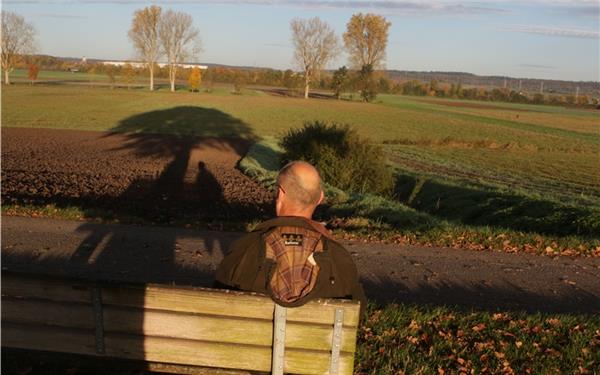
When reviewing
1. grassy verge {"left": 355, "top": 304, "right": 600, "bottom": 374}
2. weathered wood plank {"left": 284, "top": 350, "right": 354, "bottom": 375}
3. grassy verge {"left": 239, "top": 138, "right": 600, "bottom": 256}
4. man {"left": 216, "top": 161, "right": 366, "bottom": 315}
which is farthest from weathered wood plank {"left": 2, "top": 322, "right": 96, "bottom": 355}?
grassy verge {"left": 239, "top": 138, "right": 600, "bottom": 256}

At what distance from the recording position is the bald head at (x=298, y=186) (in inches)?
129

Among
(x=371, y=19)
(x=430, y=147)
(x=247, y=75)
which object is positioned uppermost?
(x=371, y=19)

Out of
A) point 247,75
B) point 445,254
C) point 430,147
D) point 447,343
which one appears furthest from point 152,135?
point 247,75

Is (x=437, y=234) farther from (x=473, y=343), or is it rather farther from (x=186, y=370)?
(x=186, y=370)

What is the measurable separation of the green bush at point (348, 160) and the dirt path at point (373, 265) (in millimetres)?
11562

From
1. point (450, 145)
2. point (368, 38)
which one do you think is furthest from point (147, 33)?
point (450, 145)

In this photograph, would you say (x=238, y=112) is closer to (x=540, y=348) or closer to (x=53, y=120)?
(x=53, y=120)

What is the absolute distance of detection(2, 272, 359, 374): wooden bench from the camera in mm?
3307

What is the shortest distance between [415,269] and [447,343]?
3.40 m

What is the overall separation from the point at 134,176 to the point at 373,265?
1493 centimetres

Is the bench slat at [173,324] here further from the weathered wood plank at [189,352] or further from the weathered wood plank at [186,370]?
A: the weathered wood plank at [186,370]

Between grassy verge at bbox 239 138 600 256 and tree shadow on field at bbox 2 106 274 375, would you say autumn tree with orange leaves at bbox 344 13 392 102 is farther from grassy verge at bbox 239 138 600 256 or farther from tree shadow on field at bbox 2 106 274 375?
grassy verge at bbox 239 138 600 256

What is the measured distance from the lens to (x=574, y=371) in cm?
498

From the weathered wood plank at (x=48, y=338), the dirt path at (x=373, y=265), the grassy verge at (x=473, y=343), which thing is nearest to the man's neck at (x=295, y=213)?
the weathered wood plank at (x=48, y=338)
